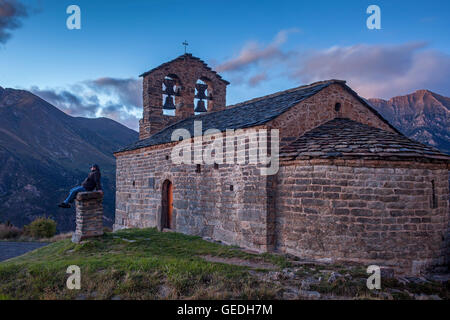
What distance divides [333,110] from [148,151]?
7.19m

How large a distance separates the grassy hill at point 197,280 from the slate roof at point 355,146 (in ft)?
7.65

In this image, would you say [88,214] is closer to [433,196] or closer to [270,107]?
[270,107]

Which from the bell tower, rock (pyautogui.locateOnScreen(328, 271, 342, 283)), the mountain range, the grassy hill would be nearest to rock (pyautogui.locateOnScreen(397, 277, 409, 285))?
the grassy hill

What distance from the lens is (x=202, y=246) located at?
28.6ft

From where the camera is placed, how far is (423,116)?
35.7 metres

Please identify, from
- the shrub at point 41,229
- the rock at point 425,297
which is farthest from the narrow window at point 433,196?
the shrub at point 41,229

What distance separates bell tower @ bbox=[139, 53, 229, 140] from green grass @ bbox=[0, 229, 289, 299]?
845 cm

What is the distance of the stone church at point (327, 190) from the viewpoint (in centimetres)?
688

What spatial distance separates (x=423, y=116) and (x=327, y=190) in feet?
114

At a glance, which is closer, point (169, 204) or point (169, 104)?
point (169, 204)

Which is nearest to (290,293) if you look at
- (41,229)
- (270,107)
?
(270,107)
